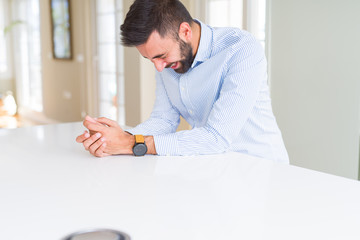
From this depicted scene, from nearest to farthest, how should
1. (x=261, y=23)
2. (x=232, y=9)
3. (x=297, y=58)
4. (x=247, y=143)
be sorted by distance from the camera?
(x=247, y=143) → (x=297, y=58) → (x=261, y=23) → (x=232, y=9)

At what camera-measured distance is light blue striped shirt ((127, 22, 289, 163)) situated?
150cm

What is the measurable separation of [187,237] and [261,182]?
1.28 ft

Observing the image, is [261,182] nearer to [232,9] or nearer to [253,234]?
[253,234]

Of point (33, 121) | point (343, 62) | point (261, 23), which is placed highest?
point (261, 23)

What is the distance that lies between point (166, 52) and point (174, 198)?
742 mm

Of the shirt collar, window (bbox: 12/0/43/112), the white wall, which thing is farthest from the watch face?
window (bbox: 12/0/43/112)

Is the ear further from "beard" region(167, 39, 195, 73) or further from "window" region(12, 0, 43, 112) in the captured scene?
"window" region(12, 0, 43, 112)

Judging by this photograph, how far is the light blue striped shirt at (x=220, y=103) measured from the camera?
1498 mm

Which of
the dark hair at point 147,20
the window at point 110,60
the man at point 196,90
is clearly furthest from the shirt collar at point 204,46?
the window at point 110,60

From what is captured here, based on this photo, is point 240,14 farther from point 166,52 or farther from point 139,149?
point 139,149

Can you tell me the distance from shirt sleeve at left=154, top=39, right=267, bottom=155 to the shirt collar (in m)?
0.15

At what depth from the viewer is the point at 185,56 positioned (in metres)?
1.67

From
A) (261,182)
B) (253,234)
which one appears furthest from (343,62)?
(253,234)

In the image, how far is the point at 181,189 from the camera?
108 cm
